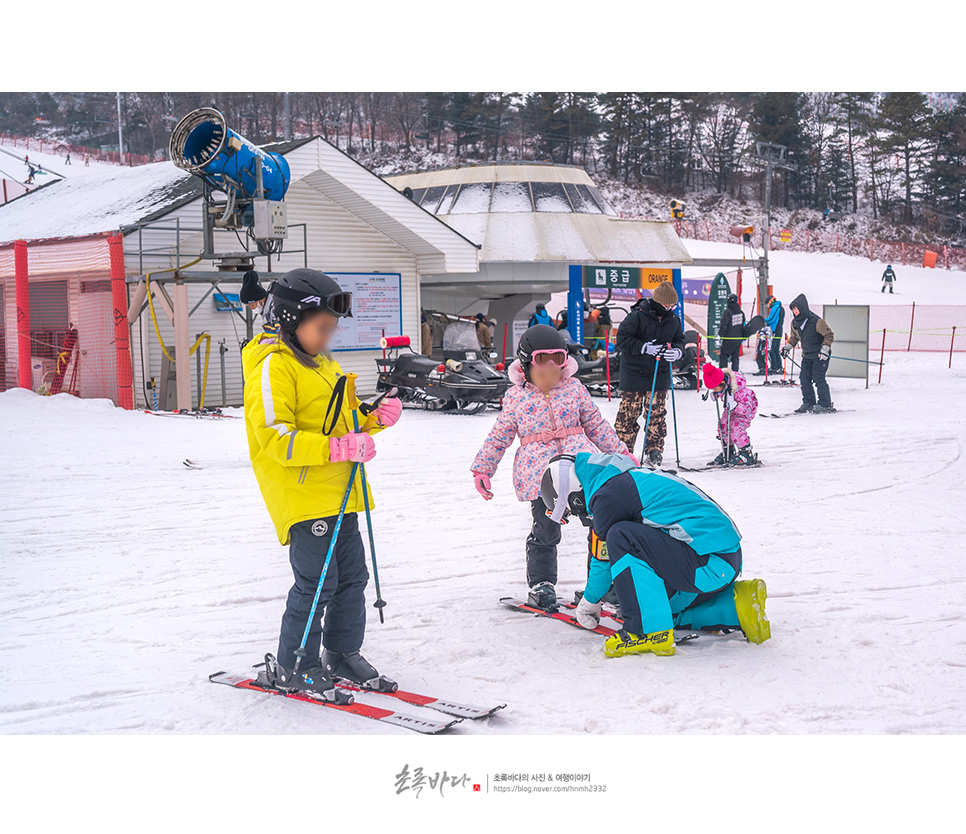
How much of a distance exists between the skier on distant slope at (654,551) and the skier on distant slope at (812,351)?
845 centimetres

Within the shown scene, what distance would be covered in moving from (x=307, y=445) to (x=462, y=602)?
1.80 m

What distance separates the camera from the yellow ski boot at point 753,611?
3746 millimetres

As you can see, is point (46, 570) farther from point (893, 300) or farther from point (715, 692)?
point (893, 300)

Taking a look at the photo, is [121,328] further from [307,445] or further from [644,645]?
[644,645]

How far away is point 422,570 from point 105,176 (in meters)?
15.1

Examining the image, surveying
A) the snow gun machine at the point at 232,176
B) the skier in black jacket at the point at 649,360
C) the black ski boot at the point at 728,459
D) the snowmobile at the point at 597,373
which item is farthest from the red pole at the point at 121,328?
the black ski boot at the point at 728,459

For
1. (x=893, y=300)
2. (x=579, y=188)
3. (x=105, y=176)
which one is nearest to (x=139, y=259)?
(x=105, y=176)

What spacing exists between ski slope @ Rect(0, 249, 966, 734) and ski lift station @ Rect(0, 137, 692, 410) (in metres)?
3.66

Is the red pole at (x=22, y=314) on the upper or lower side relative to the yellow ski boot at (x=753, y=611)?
upper

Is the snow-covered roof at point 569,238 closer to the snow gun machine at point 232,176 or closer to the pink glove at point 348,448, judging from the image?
the snow gun machine at point 232,176

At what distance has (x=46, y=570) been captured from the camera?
4.96m

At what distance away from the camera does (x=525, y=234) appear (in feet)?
72.2

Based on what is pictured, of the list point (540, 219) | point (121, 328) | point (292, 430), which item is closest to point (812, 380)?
point (121, 328)

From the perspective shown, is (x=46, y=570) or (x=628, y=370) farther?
(x=628, y=370)
